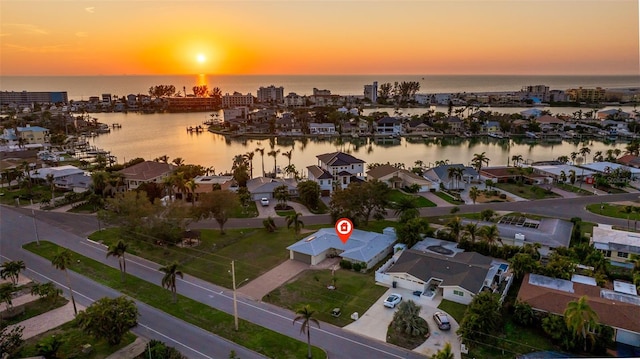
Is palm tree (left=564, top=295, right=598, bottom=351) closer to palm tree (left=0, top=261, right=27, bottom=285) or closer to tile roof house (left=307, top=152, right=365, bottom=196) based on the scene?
palm tree (left=0, top=261, right=27, bottom=285)

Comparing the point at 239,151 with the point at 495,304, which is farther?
the point at 239,151

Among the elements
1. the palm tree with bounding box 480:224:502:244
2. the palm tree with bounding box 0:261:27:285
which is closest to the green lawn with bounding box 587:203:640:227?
the palm tree with bounding box 480:224:502:244

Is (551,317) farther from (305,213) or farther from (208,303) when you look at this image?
(305,213)

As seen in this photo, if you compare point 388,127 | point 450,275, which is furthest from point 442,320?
point 388,127

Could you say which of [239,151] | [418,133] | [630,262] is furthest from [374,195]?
[418,133]

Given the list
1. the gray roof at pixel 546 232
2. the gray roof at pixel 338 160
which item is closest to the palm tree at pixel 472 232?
the gray roof at pixel 546 232

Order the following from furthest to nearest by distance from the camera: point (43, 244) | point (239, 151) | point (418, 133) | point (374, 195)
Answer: point (418, 133)
point (239, 151)
point (374, 195)
point (43, 244)

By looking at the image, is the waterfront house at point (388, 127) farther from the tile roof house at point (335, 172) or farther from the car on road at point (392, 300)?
the car on road at point (392, 300)
